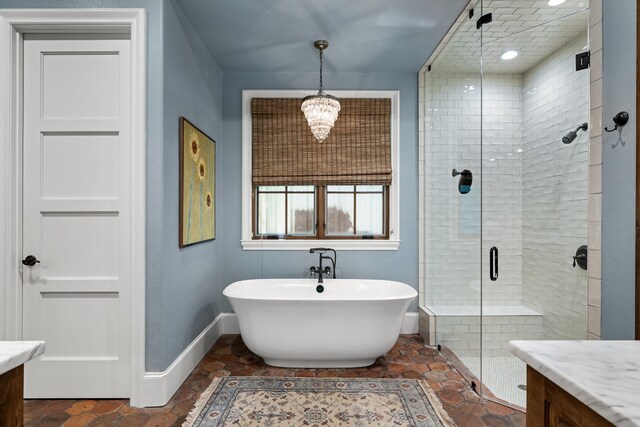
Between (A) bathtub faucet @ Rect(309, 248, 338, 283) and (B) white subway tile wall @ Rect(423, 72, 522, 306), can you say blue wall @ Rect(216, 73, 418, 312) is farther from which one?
(B) white subway tile wall @ Rect(423, 72, 522, 306)

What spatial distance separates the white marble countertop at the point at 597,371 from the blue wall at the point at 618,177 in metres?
0.70

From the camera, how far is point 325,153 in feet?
11.2

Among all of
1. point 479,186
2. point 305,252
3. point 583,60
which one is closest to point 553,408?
point 583,60

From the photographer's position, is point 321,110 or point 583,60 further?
point 321,110

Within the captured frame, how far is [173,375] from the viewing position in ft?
7.28

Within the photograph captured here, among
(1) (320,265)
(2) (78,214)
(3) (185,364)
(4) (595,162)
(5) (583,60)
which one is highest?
(5) (583,60)

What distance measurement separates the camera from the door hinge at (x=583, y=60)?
5.45 ft

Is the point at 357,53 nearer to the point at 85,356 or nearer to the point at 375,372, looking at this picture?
the point at 375,372

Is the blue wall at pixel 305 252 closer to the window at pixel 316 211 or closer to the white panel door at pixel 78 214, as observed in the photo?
the window at pixel 316 211

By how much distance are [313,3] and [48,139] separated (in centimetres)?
191

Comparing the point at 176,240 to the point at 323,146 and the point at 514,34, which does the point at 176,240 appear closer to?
the point at 323,146

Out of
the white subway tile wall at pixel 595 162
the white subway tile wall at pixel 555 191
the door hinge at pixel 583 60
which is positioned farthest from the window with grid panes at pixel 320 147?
the white subway tile wall at pixel 595 162

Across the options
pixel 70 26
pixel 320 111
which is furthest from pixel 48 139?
pixel 320 111

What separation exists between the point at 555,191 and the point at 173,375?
9.21 ft
